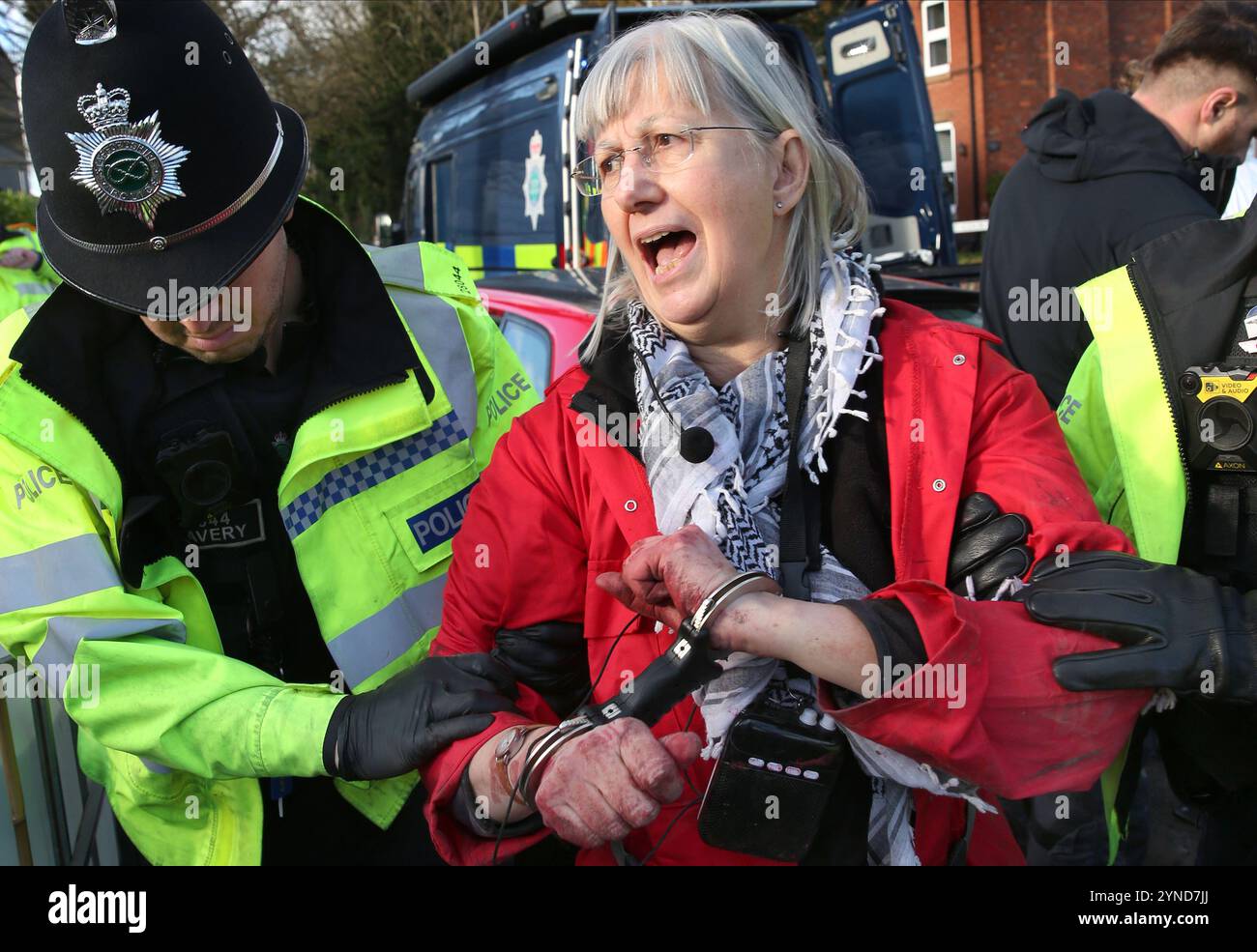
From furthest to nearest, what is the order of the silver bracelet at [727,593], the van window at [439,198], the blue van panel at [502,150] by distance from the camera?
the van window at [439,198]
the blue van panel at [502,150]
the silver bracelet at [727,593]

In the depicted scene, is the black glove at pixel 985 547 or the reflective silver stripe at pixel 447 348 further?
the reflective silver stripe at pixel 447 348

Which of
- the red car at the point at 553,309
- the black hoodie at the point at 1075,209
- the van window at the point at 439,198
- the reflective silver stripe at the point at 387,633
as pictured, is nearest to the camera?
the reflective silver stripe at the point at 387,633

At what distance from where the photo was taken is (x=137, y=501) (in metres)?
1.88

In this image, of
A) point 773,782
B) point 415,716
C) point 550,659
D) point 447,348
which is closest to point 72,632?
point 415,716

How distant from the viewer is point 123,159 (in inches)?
69.0

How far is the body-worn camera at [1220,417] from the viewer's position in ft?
5.86

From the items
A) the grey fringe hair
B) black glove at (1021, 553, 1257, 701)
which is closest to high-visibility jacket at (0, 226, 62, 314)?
the grey fringe hair

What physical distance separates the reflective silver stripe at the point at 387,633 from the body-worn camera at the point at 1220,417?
136cm

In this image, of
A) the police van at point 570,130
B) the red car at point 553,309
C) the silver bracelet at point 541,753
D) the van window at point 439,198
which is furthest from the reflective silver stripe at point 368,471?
the van window at point 439,198

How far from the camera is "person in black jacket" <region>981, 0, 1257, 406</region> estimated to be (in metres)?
3.08

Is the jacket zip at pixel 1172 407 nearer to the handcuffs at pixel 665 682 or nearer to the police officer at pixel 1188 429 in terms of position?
the police officer at pixel 1188 429

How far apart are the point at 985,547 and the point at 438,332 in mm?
1172

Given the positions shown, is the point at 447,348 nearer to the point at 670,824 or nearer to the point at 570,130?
the point at 670,824
